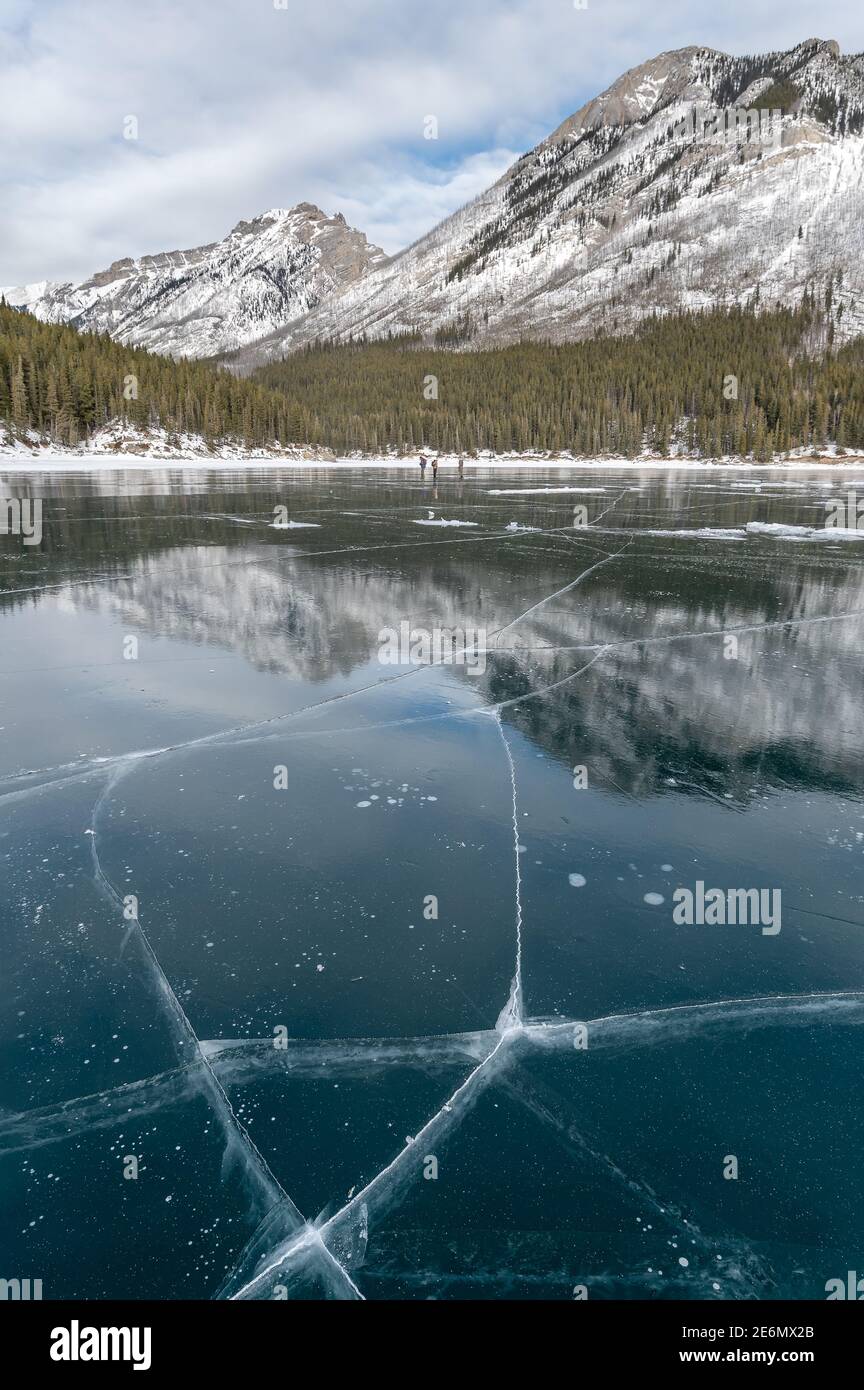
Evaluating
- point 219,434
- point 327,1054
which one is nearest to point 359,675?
point 327,1054

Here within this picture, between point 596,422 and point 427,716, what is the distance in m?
144

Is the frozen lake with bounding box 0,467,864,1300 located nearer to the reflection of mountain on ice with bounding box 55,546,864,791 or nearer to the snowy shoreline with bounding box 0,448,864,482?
the reflection of mountain on ice with bounding box 55,546,864,791

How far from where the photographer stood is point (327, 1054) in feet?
10.6

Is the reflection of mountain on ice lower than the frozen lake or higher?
higher

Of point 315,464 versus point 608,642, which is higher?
point 315,464

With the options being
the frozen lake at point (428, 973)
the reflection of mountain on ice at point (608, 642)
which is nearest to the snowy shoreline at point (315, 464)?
the reflection of mountain on ice at point (608, 642)

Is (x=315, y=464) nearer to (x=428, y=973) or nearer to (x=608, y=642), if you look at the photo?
(x=608, y=642)

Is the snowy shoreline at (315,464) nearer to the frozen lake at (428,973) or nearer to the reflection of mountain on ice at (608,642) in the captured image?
the reflection of mountain on ice at (608,642)

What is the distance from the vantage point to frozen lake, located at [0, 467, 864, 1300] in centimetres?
251

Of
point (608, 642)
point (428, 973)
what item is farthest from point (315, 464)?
point (428, 973)

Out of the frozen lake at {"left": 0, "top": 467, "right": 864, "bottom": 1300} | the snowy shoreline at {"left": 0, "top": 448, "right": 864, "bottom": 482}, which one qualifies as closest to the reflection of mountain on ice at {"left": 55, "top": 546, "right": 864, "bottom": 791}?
the frozen lake at {"left": 0, "top": 467, "right": 864, "bottom": 1300}

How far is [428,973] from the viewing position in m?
3.73

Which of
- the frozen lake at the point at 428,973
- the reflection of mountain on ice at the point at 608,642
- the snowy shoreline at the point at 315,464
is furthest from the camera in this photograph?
the snowy shoreline at the point at 315,464

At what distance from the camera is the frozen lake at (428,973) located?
2.51 meters
